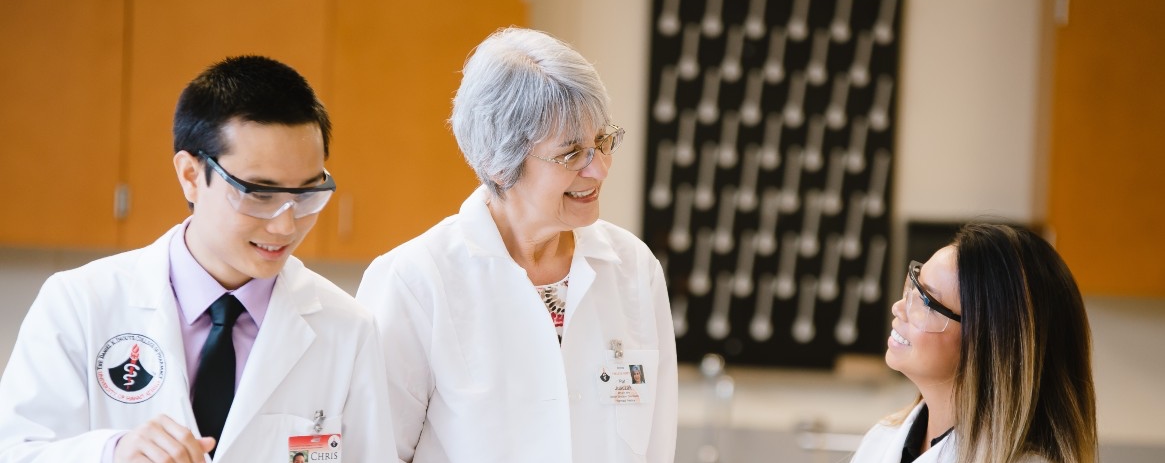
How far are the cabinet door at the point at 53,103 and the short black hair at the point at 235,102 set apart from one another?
81.4 inches

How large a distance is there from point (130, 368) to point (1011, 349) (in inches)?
50.7

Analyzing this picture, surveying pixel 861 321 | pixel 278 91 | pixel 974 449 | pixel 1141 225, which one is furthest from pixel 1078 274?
pixel 278 91

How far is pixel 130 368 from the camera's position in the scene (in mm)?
1505

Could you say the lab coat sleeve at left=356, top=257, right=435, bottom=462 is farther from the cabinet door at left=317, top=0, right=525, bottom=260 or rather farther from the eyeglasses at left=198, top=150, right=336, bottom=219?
the cabinet door at left=317, top=0, right=525, bottom=260

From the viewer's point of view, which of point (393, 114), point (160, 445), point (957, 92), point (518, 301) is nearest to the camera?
point (160, 445)

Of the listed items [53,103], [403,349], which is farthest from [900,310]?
[53,103]

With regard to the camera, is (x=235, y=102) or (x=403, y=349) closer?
(x=235, y=102)

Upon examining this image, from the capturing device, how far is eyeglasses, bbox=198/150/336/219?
1479 millimetres

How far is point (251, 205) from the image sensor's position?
58.8 inches

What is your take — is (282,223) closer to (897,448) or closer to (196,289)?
(196,289)

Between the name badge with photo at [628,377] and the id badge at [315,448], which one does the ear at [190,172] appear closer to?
the id badge at [315,448]

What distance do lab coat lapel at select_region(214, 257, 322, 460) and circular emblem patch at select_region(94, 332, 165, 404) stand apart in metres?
0.12

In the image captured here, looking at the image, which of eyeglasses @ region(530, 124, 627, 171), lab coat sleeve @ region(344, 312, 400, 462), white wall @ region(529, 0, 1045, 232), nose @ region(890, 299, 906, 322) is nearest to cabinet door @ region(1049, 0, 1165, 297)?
white wall @ region(529, 0, 1045, 232)

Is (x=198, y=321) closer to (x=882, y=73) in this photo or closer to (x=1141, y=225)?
(x=882, y=73)
